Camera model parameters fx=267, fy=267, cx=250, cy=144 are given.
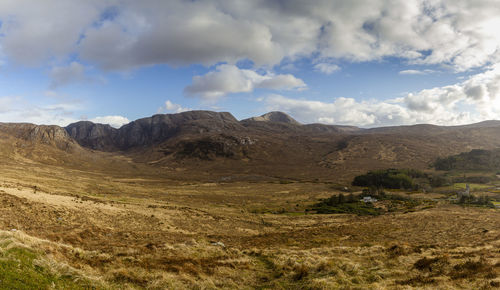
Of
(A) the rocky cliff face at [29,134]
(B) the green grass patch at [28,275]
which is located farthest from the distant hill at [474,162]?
(A) the rocky cliff face at [29,134]

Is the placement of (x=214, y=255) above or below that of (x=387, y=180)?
above

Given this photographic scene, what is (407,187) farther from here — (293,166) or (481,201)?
(293,166)

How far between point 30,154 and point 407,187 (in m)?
194

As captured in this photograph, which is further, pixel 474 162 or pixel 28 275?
pixel 474 162

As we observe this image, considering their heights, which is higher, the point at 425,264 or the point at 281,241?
the point at 425,264

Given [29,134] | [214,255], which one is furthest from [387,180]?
[29,134]

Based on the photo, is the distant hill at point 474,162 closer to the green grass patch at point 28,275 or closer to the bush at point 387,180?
the bush at point 387,180

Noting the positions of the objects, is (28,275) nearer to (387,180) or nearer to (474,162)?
(387,180)

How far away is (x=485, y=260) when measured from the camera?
50.6 ft

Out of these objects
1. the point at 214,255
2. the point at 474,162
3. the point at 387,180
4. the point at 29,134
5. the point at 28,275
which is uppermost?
the point at 29,134

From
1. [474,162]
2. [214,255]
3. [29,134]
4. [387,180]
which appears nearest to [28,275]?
[214,255]

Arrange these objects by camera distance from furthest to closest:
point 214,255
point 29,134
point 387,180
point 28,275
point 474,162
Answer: point 29,134 → point 474,162 → point 387,180 → point 214,255 → point 28,275

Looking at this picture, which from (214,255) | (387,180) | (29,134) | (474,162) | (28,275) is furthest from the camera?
(29,134)

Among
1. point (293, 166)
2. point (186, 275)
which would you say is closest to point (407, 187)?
point (293, 166)
